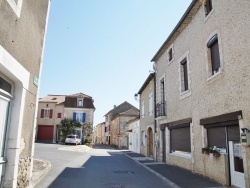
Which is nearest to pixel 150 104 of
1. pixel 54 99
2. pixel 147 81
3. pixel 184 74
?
pixel 147 81

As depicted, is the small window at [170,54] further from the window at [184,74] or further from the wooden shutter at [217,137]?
the wooden shutter at [217,137]

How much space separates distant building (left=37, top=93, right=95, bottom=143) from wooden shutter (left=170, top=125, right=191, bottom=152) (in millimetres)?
25501

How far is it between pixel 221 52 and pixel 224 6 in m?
1.61

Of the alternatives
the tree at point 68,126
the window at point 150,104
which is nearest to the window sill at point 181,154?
the window at point 150,104

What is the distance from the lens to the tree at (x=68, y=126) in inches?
1396

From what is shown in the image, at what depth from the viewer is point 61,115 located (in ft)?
125

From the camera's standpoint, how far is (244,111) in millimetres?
7047

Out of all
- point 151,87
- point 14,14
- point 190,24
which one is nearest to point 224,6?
point 190,24

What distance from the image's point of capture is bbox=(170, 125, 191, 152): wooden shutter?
1164cm

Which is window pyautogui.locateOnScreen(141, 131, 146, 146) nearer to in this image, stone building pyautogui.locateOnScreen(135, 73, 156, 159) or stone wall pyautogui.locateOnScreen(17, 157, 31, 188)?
stone building pyautogui.locateOnScreen(135, 73, 156, 159)

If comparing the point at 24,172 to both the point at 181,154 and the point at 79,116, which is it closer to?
the point at 181,154

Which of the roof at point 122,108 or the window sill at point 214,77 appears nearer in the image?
the window sill at point 214,77

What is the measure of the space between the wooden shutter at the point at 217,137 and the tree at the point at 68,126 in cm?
Answer: 2884

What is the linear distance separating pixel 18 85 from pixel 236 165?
22.3 ft
